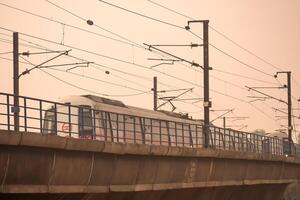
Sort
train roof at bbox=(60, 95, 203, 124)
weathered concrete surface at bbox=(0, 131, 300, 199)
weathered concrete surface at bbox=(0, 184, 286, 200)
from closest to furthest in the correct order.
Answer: weathered concrete surface at bbox=(0, 131, 300, 199) < weathered concrete surface at bbox=(0, 184, 286, 200) < train roof at bbox=(60, 95, 203, 124)

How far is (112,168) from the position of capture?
72.7 feet

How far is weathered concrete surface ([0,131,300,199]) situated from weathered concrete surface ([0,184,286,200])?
0.09 meters

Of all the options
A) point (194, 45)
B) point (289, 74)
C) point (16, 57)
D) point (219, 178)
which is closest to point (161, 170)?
point (219, 178)

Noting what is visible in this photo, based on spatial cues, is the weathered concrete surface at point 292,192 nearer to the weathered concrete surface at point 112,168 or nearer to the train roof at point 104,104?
the weathered concrete surface at point 112,168

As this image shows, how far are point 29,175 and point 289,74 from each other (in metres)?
42.5

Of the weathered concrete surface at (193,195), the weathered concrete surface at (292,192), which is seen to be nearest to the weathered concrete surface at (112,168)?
the weathered concrete surface at (193,195)

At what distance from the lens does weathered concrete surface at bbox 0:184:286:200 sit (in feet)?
64.1

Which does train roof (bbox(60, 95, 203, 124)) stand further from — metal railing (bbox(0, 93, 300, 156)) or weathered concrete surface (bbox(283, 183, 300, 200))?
weathered concrete surface (bbox(283, 183, 300, 200))

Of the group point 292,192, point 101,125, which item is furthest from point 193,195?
point 292,192

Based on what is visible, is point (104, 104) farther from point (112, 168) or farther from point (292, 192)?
point (292, 192)

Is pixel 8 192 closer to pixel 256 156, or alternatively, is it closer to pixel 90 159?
pixel 90 159

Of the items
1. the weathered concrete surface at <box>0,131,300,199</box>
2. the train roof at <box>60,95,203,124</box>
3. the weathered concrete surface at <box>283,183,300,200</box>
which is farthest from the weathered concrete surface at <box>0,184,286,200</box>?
the train roof at <box>60,95,203,124</box>

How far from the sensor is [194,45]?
35.2 m

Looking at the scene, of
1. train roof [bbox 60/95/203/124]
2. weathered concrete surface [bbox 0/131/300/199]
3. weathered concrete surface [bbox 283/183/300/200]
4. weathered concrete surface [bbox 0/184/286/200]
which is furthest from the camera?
weathered concrete surface [bbox 283/183/300/200]
